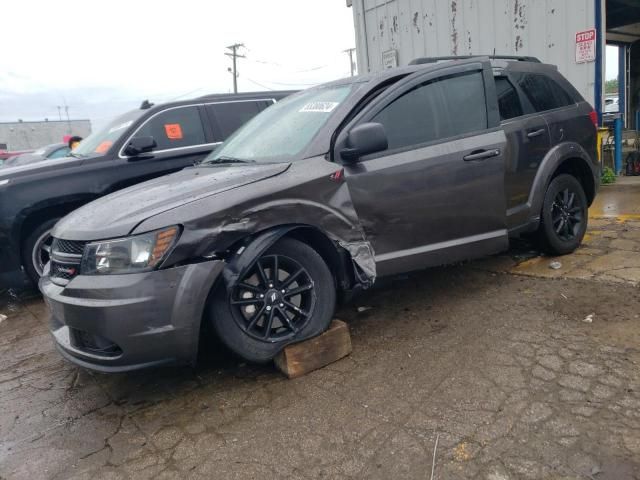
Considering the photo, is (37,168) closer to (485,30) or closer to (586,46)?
(485,30)

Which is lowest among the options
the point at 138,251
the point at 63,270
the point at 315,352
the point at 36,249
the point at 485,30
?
the point at 315,352

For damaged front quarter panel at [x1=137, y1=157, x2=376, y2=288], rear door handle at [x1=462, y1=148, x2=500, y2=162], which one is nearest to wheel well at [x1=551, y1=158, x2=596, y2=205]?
rear door handle at [x1=462, y1=148, x2=500, y2=162]

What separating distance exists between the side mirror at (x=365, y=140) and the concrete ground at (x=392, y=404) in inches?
49.6

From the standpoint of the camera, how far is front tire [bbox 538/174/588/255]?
451 cm

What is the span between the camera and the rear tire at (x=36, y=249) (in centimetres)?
498

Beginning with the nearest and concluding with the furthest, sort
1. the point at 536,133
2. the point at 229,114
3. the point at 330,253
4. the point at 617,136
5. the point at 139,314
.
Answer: the point at 139,314 < the point at 330,253 < the point at 536,133 < the point at 229,114 < the point at 617,136

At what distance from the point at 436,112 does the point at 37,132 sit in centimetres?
8006

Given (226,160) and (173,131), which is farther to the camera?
(173,131)

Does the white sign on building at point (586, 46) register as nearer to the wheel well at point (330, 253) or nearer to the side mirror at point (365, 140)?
the side mirror at point (365, 140)

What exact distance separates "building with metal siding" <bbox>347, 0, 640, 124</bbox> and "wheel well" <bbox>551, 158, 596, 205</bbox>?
3.47 metres

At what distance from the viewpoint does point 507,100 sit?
13.8ft

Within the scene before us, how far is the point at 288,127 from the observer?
370 cm

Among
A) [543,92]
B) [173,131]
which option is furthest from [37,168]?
[543,92]

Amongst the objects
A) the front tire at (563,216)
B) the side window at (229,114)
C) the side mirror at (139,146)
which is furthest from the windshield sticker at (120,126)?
the front tire at (563,216)
